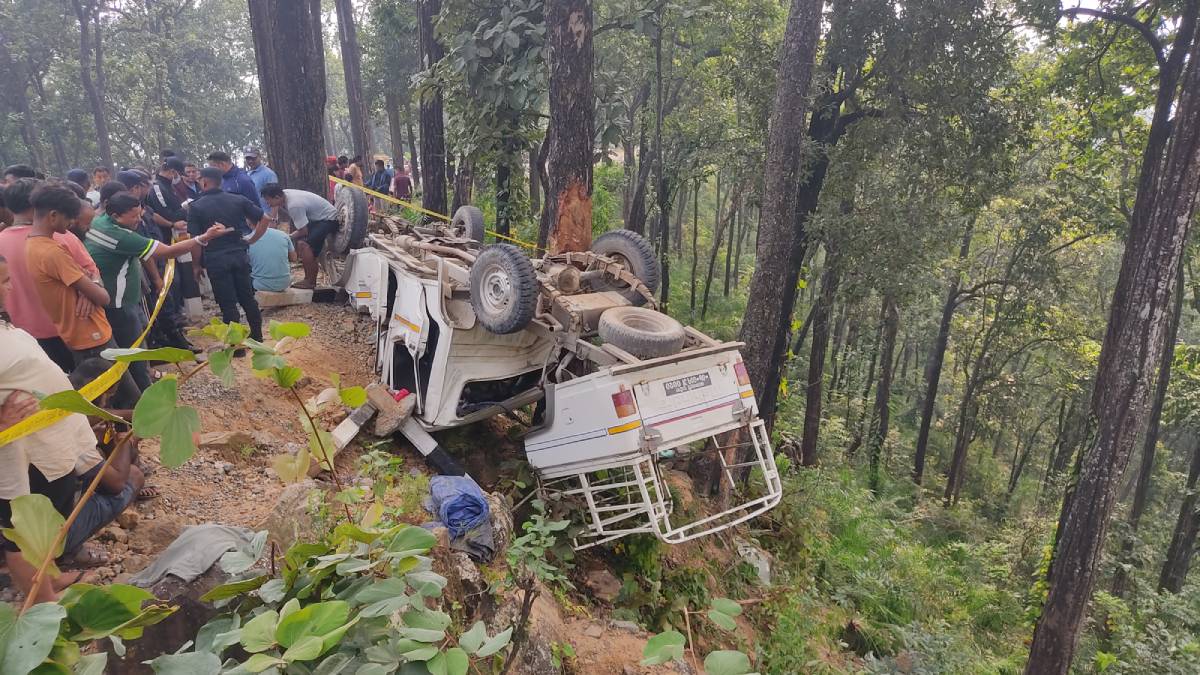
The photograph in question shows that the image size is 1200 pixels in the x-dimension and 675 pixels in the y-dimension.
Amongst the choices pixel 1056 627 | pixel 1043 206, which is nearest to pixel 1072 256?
pixel 1043 206

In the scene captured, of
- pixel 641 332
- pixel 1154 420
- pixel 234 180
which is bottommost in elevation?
pixel 1154 420

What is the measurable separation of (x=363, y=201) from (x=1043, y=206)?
1415 cm

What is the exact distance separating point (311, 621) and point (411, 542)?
30 centimetres

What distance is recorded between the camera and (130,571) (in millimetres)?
3340

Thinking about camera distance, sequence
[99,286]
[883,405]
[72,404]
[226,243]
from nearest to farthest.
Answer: [72,404]
[99,286]
[226,243]
[883,405]

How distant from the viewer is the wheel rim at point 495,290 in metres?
5.00

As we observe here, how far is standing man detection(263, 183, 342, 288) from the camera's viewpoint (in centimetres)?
756

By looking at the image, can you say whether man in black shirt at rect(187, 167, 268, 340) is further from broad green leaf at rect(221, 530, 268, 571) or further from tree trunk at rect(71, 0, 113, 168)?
tree trunk at rect(71, 0, 113, 168)

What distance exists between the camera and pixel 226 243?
5.97 m

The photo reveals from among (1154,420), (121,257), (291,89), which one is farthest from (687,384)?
(1154,420)

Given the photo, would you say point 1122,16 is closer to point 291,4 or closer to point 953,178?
point 953,178

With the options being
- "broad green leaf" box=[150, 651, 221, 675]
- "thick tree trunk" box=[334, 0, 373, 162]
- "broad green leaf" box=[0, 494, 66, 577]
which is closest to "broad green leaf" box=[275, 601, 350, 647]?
"broad green leaf" box=[150, 651, 221, 675]

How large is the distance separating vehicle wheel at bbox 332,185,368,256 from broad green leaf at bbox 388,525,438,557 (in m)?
6.74

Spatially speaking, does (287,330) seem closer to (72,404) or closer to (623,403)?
(72,404)
